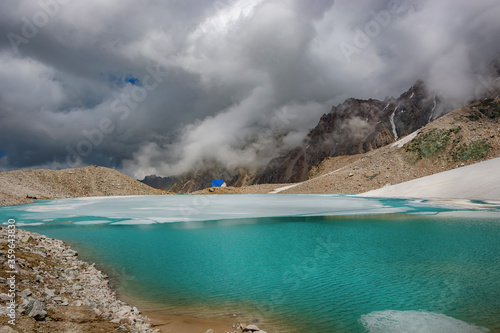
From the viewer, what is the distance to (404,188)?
49594mm

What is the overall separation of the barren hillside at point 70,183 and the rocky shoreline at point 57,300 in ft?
220

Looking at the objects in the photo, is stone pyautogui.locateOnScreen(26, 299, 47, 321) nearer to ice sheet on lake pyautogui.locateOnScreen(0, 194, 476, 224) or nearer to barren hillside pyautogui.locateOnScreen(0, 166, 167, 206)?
ice sheet on lake pyautogui.locateOnScreen(0, 194, 476, 224)

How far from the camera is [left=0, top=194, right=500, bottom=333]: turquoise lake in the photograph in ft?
22.5

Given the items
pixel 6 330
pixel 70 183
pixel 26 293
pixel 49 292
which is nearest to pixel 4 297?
pixel 26 293

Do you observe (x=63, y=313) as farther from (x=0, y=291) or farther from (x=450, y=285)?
(x=450, y=285)

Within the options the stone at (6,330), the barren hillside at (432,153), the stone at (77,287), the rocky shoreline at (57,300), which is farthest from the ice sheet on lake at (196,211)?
the barren hillside at (432,153)

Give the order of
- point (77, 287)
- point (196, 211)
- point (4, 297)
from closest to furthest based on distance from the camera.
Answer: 1. point (4, 297)
2. point (77, 287)
3. point (196, 211)

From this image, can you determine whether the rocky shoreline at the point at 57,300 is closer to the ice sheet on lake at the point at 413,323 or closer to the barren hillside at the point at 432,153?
the ice sheet on lake at the point at 413,323

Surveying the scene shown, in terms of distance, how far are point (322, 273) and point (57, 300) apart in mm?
7991

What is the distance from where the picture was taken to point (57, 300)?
22.9 feet

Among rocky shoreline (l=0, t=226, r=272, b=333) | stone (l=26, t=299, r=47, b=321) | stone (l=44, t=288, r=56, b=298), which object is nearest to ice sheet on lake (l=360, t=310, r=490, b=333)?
rocky shoreline (l=0, t=226, r=272, b=333)

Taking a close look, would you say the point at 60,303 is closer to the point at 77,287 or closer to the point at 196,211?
the point at 77,287

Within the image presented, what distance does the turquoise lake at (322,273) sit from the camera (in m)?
6.86

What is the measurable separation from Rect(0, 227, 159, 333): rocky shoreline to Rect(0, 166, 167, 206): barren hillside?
220ft
